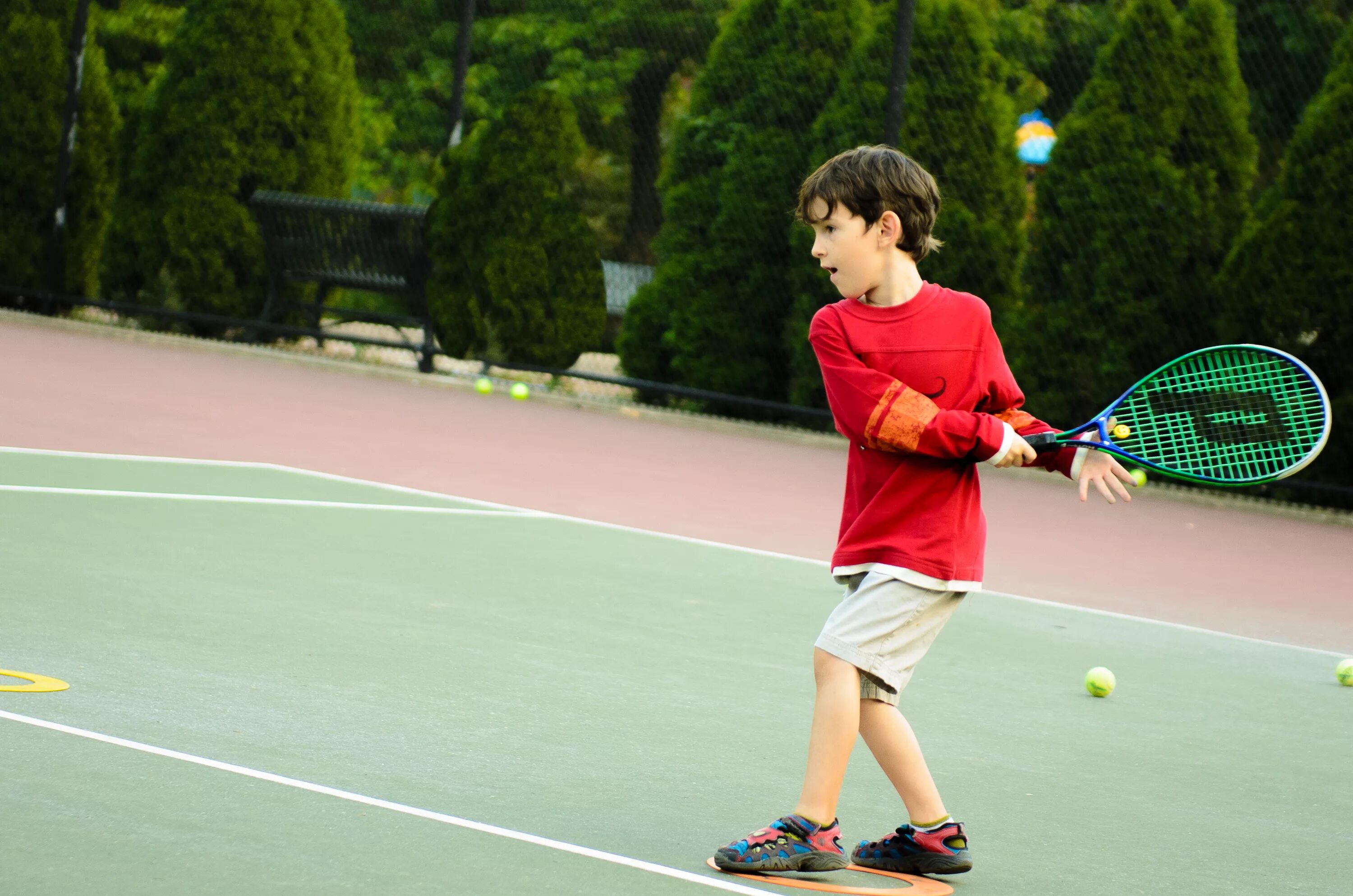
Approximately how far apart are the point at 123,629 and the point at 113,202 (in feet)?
40.7

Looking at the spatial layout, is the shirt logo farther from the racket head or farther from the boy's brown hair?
the racket head

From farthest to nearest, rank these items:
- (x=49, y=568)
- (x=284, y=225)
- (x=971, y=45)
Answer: (x=284, y=225) → (x=971, y=45) → (x=49, y=568)

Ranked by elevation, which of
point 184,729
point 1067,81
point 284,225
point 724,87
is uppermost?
point 1067,81

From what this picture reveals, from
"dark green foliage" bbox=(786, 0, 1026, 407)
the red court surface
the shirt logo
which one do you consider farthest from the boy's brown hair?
"dark green foliage" bbox=(786, 0, 1026, 407)

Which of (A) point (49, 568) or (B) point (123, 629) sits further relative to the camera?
(A) point (49, 568)

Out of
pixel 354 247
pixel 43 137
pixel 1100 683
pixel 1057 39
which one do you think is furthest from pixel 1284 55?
pixel 1100 683

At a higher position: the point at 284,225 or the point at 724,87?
the point at 724,87

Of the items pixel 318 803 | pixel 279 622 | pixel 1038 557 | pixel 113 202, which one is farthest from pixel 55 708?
pixel 113 202

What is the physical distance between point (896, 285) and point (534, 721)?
1552mm

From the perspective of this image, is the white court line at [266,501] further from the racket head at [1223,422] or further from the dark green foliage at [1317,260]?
the dark green foliage at [1317,260]

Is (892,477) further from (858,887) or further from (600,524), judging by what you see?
(600,524)

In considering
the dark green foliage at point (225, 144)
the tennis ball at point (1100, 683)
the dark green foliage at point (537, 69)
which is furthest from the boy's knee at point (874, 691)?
the dark green foliage at point (537, 69)

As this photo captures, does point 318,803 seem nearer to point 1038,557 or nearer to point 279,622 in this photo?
point 279,622

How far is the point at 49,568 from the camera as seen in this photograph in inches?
225
